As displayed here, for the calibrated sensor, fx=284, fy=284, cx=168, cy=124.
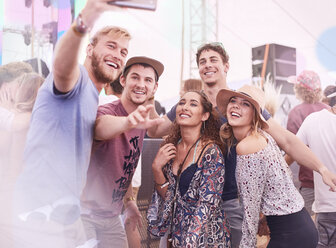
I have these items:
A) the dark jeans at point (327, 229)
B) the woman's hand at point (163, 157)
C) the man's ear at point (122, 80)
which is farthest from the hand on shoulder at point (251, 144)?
the dark jeans at point (327, 229)

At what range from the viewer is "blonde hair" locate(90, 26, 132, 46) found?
0.78m

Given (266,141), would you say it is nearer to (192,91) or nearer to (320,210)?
(192,91)

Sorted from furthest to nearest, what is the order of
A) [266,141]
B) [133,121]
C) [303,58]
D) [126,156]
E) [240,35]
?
[303,58], [240,35], [266,141], [126,156], [133,121]

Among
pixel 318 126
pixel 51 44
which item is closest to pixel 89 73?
pixel 51 44

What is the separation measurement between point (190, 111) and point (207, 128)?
0.11 meters

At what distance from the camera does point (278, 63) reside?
66.4 inches

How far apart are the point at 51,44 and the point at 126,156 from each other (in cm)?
40

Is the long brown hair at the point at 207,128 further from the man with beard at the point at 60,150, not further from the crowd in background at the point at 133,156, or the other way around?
the man with beard at the point at 60,150

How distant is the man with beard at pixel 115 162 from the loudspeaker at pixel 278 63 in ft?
2.66

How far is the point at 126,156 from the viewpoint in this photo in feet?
3.06

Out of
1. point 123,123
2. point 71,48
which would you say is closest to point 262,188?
point 123,123

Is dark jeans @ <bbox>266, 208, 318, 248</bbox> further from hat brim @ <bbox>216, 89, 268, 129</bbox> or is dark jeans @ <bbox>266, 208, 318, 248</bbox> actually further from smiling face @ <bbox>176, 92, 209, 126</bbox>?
smiling face @ <bbox>176, 92, 209, 126</bbox>

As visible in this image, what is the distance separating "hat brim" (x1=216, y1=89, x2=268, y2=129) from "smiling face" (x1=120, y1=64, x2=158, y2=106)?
0.33m

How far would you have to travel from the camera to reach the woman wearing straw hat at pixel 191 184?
98 cm
